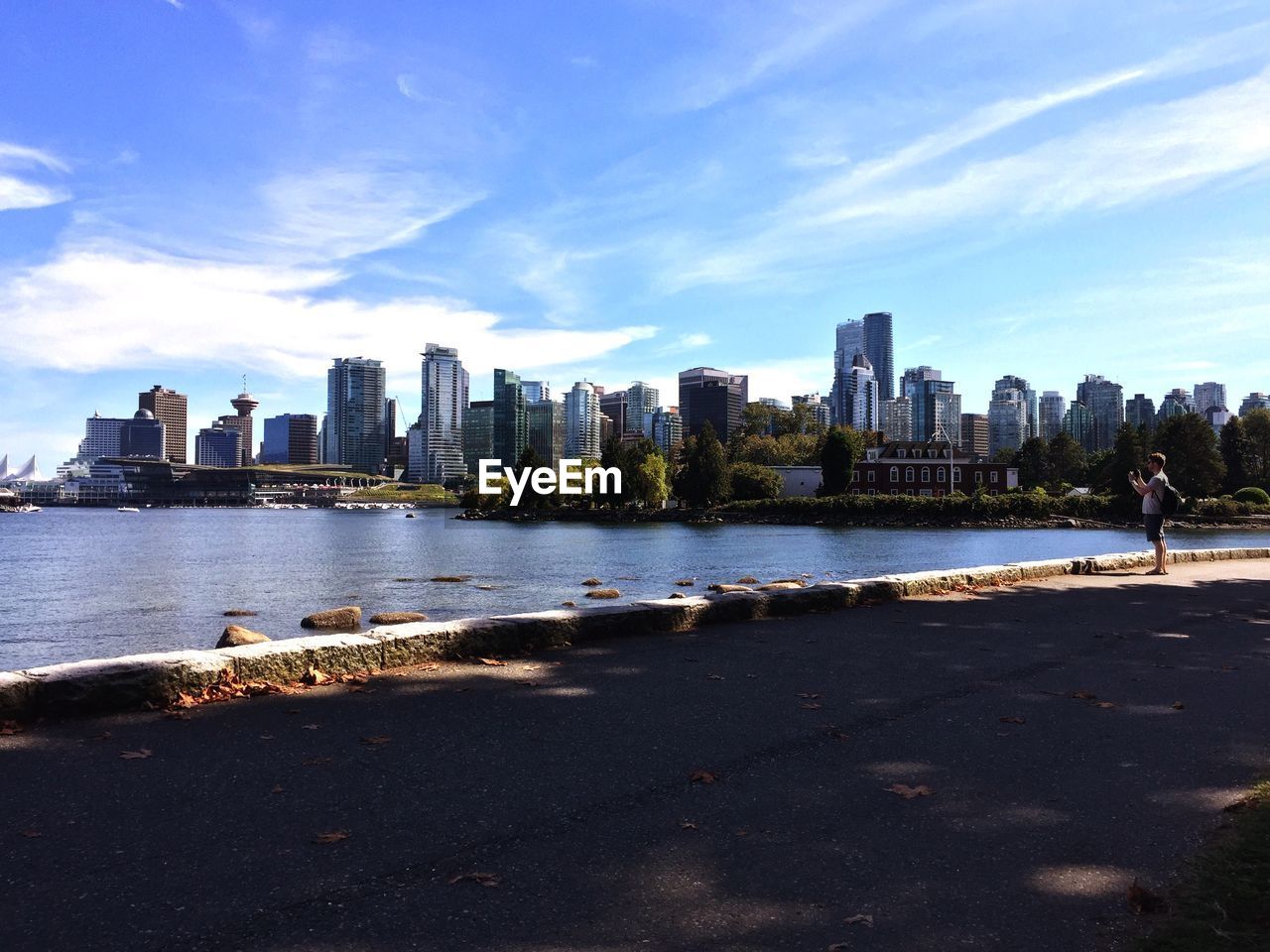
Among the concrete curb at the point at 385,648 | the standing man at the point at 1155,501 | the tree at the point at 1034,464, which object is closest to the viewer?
the concrete curb at the point at 385,648

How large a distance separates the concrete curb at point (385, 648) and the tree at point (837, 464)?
110 m

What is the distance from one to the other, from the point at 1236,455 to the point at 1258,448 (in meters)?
3.69

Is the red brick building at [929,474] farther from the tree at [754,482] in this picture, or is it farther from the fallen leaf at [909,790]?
the fallen leaf at [909,790]

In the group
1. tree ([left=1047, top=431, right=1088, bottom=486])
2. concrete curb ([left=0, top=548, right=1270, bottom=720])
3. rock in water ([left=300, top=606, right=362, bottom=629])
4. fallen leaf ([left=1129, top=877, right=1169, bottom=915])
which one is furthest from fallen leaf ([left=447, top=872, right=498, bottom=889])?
tree ([left=1047, top=431, right=1088, bottom=486])

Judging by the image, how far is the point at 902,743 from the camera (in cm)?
542

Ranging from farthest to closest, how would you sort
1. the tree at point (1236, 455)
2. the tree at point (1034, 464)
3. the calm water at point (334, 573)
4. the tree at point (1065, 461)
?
the tree at point (1034, 464) → the tree at point (1065, 461) → the tree at point (1236, 455) → the calm water at point (334, 573)

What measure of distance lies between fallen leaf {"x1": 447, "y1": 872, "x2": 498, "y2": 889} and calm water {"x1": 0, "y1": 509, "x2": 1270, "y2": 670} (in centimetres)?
1775

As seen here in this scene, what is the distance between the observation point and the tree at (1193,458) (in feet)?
345

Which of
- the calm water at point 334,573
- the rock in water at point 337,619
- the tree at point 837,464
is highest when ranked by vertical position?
the tree at point 837,464

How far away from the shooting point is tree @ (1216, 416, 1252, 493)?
117 m

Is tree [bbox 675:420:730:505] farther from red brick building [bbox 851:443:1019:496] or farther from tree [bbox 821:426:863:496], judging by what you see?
red brick building [bbox 851:443:1019:496]

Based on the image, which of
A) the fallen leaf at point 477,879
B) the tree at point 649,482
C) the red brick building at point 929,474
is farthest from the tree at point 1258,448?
the fallen leaf at point 477,879

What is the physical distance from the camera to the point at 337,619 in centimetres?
1784

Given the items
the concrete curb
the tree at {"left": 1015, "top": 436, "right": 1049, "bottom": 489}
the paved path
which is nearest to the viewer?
the paved path
